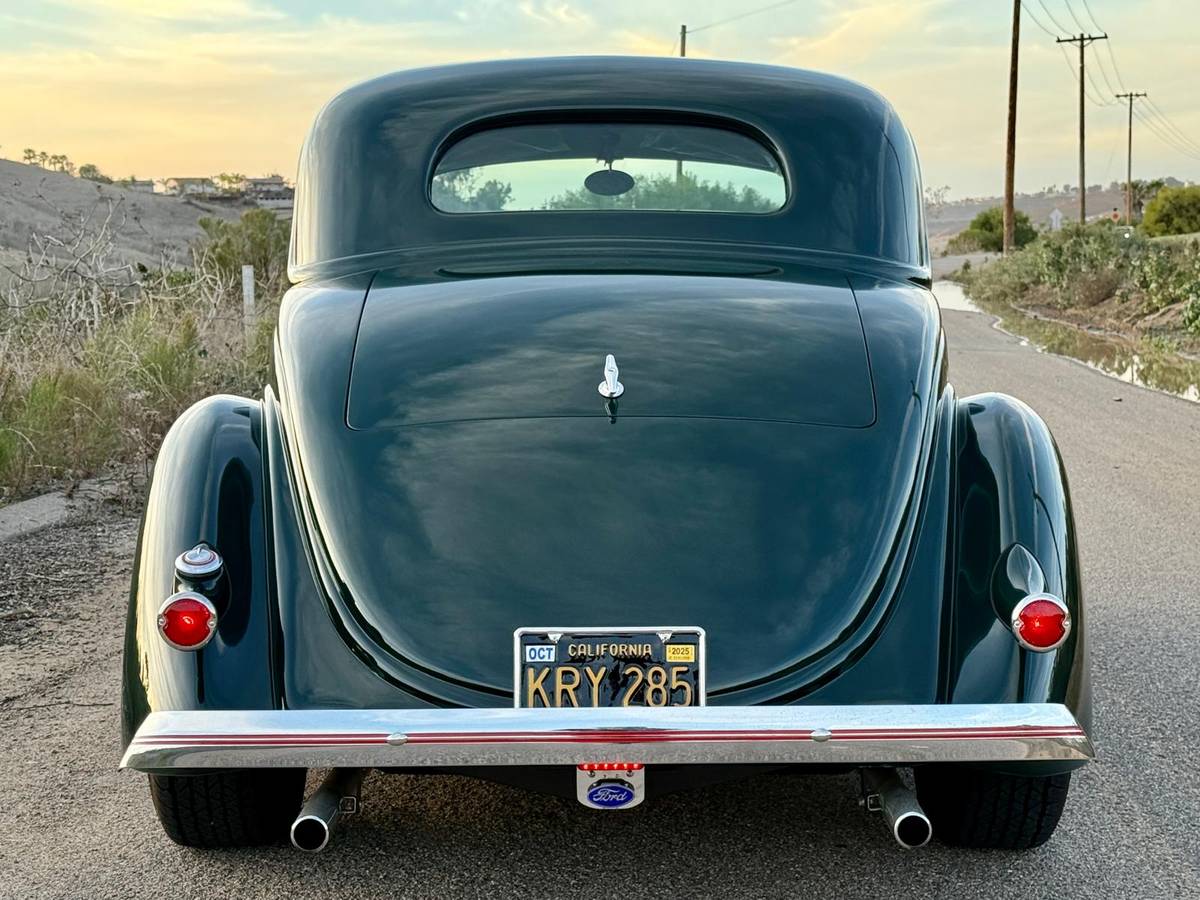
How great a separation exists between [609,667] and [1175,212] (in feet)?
250

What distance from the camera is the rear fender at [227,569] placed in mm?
2957

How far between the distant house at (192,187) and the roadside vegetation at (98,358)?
70173mm

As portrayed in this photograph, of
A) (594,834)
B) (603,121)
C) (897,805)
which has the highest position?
(603,121)

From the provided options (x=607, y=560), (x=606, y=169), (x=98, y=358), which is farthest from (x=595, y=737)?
(x=98, y=358)

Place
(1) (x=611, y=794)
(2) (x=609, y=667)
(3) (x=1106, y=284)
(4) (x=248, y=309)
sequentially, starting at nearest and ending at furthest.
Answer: (1) (x=611, y=794), (2) (x=609, y=667), (4) (x=248, y=309), (3) (x=1106, y=284)

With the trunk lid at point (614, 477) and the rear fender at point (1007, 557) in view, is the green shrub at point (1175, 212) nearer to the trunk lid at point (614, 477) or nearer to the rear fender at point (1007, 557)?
the rear fender at point (1007, 557)

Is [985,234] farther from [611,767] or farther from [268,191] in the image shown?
[611,767]

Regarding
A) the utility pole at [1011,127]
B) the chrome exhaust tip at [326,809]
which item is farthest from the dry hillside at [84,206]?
the chrome exhaust tip at [326,809]

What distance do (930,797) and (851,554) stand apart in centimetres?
64

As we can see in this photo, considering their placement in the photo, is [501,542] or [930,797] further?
[930,797]

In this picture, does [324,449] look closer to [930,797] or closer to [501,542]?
[501,542]

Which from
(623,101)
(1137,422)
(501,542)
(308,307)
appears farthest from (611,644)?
(1137,422)

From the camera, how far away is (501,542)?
119 inches

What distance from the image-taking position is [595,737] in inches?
103
